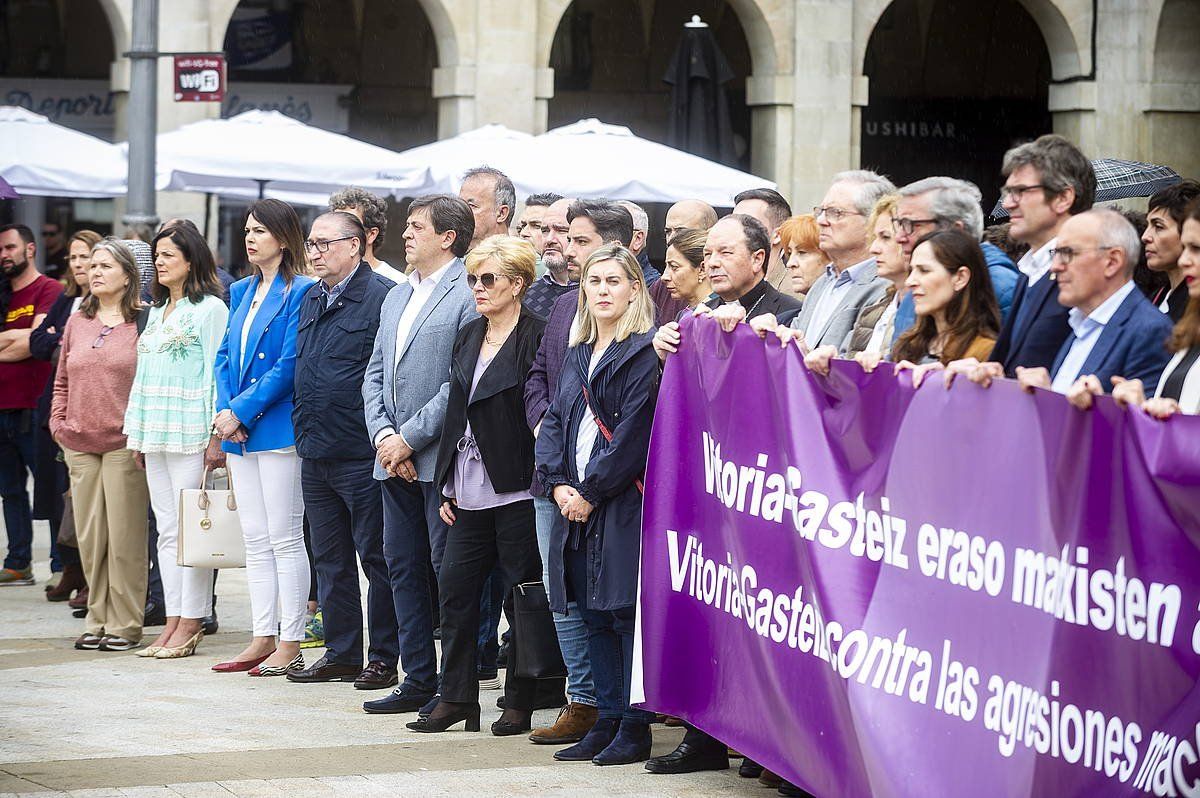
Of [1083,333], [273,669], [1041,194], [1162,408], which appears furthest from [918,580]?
[273,669]

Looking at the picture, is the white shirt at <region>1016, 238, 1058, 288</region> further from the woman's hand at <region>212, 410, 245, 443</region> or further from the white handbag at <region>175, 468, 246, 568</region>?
the white handbag at <region>175, 468, 246, 568</region>

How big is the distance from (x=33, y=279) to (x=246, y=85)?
1310 centimetres

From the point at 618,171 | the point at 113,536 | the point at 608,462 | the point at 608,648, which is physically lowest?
→ the point at 608,648

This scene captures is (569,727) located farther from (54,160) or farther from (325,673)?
(54,160)

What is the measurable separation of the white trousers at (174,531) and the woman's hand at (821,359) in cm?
432

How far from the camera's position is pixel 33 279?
466 inches

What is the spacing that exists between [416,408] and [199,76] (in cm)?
666

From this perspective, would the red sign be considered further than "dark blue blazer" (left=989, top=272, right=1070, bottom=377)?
Yes

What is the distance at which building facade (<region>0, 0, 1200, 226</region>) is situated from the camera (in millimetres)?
20547

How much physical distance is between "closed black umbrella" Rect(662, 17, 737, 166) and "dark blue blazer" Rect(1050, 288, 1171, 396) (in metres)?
13.3

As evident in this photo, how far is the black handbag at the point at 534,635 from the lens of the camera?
7.40m

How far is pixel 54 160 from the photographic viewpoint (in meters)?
15.9

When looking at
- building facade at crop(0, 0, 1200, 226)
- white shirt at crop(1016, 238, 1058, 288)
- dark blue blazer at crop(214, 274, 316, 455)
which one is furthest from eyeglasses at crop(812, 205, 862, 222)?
building facade at crop(0, 0, 1200, 226)

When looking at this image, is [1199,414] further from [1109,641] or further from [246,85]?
[246,85]
